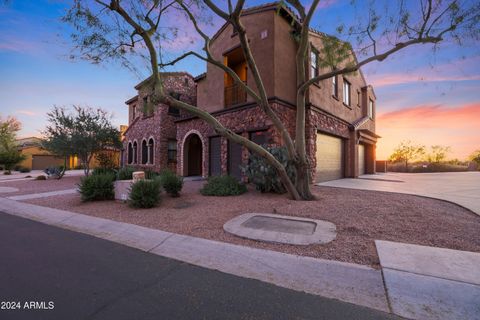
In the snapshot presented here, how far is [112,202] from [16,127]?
41.8m

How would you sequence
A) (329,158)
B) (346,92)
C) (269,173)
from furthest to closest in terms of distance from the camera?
(346,92) → (329,158) → (269,173)

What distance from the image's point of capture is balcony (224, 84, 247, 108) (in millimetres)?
12941

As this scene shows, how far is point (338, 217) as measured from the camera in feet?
18.4

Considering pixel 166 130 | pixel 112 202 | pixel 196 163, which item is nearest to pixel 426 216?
pixel 112 202

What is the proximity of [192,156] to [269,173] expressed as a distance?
32.5 ft

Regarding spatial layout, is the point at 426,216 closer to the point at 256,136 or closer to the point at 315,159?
the point at 315,159

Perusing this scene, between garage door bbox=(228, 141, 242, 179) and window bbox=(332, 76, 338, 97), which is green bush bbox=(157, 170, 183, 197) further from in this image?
window bbox=(332, 76, 338, 97)

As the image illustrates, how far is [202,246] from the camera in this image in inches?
162

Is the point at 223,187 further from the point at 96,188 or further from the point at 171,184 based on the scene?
the point at 96,188

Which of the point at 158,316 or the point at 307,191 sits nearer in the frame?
the point at 158,316

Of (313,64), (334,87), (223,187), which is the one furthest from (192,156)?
(334,87)

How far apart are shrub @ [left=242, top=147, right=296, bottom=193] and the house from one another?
204cm

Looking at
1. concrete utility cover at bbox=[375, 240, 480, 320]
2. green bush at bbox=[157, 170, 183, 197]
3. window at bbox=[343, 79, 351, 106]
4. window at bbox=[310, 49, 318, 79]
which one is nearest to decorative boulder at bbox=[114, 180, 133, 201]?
green bush at bbox=[157, 170, 183, 197]

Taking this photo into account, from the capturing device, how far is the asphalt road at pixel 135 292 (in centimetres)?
233
